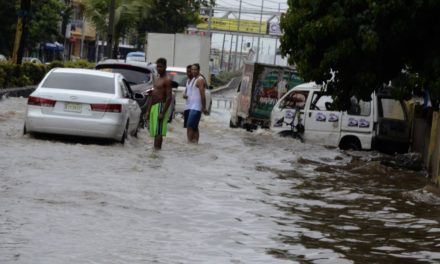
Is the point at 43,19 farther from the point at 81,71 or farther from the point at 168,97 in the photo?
the point at 168,97

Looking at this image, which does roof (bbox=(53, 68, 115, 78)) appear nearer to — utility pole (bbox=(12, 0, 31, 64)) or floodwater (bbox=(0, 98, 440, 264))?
floodwater (bbox=(0, 98, 440, 264))

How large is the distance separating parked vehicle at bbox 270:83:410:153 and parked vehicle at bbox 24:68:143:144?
5.69 meters

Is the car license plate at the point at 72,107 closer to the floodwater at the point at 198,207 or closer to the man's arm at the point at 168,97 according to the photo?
the floodwater at the point at 198,207

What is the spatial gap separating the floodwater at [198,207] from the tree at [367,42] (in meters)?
1.75

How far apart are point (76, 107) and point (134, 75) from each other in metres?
6.27

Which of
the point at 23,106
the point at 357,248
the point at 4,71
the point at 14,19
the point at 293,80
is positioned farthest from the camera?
the point at 14,19

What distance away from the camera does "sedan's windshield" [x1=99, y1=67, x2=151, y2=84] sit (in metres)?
20.5

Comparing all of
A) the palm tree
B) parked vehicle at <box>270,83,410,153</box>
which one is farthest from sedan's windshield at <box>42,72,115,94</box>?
the palm tree

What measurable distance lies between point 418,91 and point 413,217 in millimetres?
5657

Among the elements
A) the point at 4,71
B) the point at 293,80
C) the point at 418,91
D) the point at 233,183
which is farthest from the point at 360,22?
A: the point at 4,71

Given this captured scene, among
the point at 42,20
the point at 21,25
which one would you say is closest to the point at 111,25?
the point at 21,25

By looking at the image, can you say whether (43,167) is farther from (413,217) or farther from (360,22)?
(360,22)

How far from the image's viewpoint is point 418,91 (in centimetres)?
1545

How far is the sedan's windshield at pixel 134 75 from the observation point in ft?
67.2
